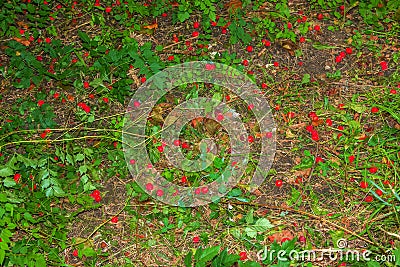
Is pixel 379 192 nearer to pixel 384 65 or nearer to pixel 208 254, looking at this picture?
pixel 384 65

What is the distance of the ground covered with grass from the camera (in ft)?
8.75

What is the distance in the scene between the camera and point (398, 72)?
3.26 meters


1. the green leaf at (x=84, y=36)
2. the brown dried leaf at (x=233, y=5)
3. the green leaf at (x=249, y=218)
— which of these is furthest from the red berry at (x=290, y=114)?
the green leaf at (x=84, y=36)

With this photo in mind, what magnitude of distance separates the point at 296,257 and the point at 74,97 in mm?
1736

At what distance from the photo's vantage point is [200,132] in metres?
3.02

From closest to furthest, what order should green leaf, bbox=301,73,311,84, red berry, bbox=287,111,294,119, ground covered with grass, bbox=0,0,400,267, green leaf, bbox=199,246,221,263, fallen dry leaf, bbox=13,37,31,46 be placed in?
1. green leaf, bbox=199,246,221,263
2. ground covered with grass, bbox=0,0,400,267
3. red berry, bbox=287,111,294,119
4. green leaf, bbox=301,73,311,84
5. fallen dry leaf, bbox=13,37,31,46

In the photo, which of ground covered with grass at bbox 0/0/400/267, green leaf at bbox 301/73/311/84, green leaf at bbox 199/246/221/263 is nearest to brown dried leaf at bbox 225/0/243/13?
ground covered with grass at bbox 0/0/400/267

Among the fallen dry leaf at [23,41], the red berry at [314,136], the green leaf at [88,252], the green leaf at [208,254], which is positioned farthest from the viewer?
the fallen dry leaf at [23,41]

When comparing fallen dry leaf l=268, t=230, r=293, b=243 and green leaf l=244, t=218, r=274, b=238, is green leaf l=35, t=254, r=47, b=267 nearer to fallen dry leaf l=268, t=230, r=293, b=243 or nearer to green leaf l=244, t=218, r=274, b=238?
green leaf l=244, t=218, r=274, b=238

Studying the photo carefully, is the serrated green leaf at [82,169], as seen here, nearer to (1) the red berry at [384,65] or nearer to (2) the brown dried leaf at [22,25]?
(2) the brown dried leaf at [22,25]

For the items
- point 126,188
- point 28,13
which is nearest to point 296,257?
point 126,188

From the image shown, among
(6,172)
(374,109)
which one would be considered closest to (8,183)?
(6,172)

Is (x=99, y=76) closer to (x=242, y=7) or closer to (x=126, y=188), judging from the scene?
(x=126, y=188)

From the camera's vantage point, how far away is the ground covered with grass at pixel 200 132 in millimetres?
2666
